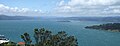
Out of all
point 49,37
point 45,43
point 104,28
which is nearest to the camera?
point 45,43

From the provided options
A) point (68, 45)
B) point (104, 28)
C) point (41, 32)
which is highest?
point (41, 32)

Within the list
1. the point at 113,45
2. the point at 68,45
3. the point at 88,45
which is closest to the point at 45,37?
the point at 68,45

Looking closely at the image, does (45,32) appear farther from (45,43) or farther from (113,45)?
(113,45)

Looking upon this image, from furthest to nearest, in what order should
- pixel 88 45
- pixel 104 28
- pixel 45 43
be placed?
pixel 104 28
pixel 88 45
pixel 45 43

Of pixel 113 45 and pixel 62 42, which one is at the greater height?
pixel 62 42

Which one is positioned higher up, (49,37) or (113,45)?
(49,37)

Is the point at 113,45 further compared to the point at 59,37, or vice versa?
the point at 113,45

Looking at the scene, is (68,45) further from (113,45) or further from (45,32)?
(113,45)

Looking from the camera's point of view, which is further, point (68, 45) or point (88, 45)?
point (88, 45)

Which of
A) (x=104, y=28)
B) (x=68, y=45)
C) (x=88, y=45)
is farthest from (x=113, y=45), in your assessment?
(x=104, y=28)
